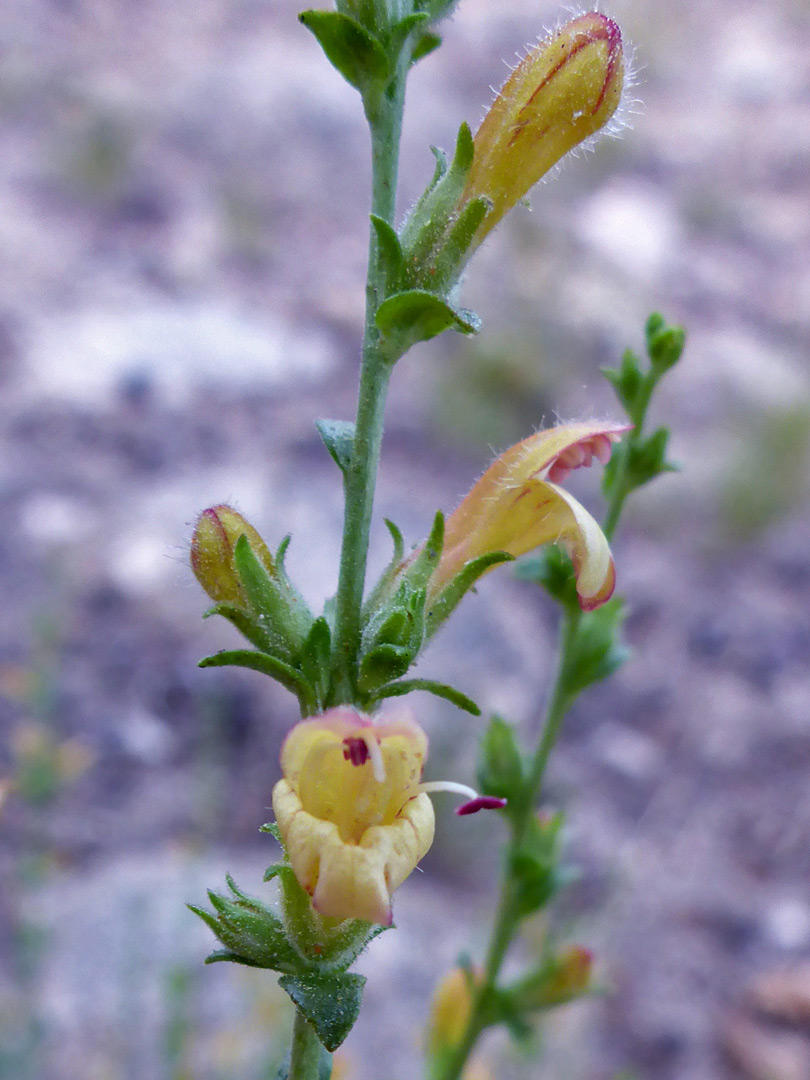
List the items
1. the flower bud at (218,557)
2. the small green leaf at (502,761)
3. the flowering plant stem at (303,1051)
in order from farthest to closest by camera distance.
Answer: the small green leaf at (502,761) → the flower bud at (218,557) → the flowering plant stem at (303,1051)

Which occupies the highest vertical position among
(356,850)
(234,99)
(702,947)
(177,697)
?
(234,99)

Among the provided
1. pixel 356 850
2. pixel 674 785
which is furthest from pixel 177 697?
pixel 356 850

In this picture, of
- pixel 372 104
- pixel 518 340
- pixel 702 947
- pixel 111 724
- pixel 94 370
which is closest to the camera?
pixel 372 104

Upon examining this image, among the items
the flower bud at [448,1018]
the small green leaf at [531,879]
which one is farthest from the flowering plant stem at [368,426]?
the flower bud at [448,1018]

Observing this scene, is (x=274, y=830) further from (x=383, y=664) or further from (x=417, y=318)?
(x=417, y=318)

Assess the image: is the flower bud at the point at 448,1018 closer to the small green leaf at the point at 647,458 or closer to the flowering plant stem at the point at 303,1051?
the flowering plant stem at the point at 303,1051

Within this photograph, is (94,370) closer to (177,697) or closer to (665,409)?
(177,697)

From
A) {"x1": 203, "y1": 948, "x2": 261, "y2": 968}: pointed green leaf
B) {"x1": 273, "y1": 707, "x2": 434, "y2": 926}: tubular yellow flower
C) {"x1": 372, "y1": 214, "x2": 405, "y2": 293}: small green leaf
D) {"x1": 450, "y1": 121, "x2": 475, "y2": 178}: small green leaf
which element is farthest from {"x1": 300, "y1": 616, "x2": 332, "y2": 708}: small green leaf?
{"x1": 450, "y1": 121, "x2": 475, "y2": 178}: small green leaf
